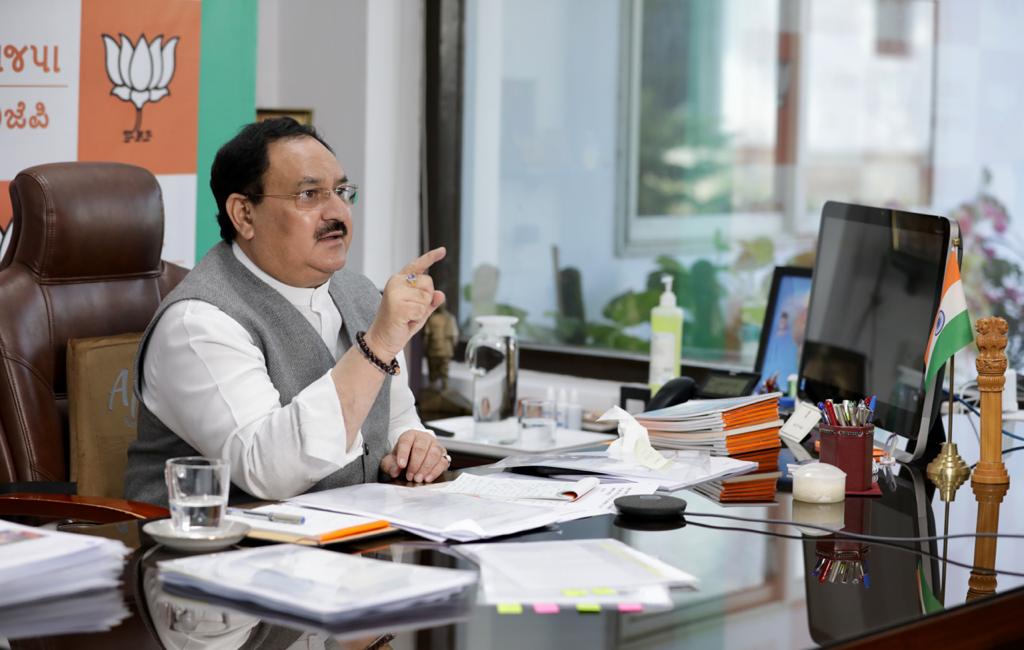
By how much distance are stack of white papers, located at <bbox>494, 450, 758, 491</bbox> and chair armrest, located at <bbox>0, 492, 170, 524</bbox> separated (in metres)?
0.58

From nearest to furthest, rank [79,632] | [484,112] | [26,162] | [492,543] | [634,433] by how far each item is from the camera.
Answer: [79,632]
[492,543]
[634,433]
[26,162]
[484,112]

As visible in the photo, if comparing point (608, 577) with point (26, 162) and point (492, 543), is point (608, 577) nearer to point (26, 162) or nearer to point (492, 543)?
point (492, 543)

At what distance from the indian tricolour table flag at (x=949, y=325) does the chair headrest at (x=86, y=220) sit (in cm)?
148

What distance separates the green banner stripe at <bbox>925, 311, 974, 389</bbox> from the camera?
6.19 ft

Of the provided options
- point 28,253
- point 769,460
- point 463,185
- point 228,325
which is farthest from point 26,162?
point 769,460

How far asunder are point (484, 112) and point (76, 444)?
2.04 meters

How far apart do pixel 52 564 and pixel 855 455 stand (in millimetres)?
1103

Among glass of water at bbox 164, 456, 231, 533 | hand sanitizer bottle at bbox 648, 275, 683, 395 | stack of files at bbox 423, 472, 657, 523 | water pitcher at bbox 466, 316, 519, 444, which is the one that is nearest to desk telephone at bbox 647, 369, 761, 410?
hand sanitizer bottle at bbox 648, 275, 683, 395

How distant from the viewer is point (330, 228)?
86.2 inches

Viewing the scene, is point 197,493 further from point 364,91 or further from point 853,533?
point 364,91

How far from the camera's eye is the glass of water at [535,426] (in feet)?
9.09

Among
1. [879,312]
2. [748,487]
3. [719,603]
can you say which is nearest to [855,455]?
[748,487]

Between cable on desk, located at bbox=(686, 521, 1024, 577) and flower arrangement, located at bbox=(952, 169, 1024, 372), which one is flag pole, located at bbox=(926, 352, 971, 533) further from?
flower arrangement, located at bbox=(952, 169, 1024, 372)

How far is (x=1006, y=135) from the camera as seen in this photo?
304cm
